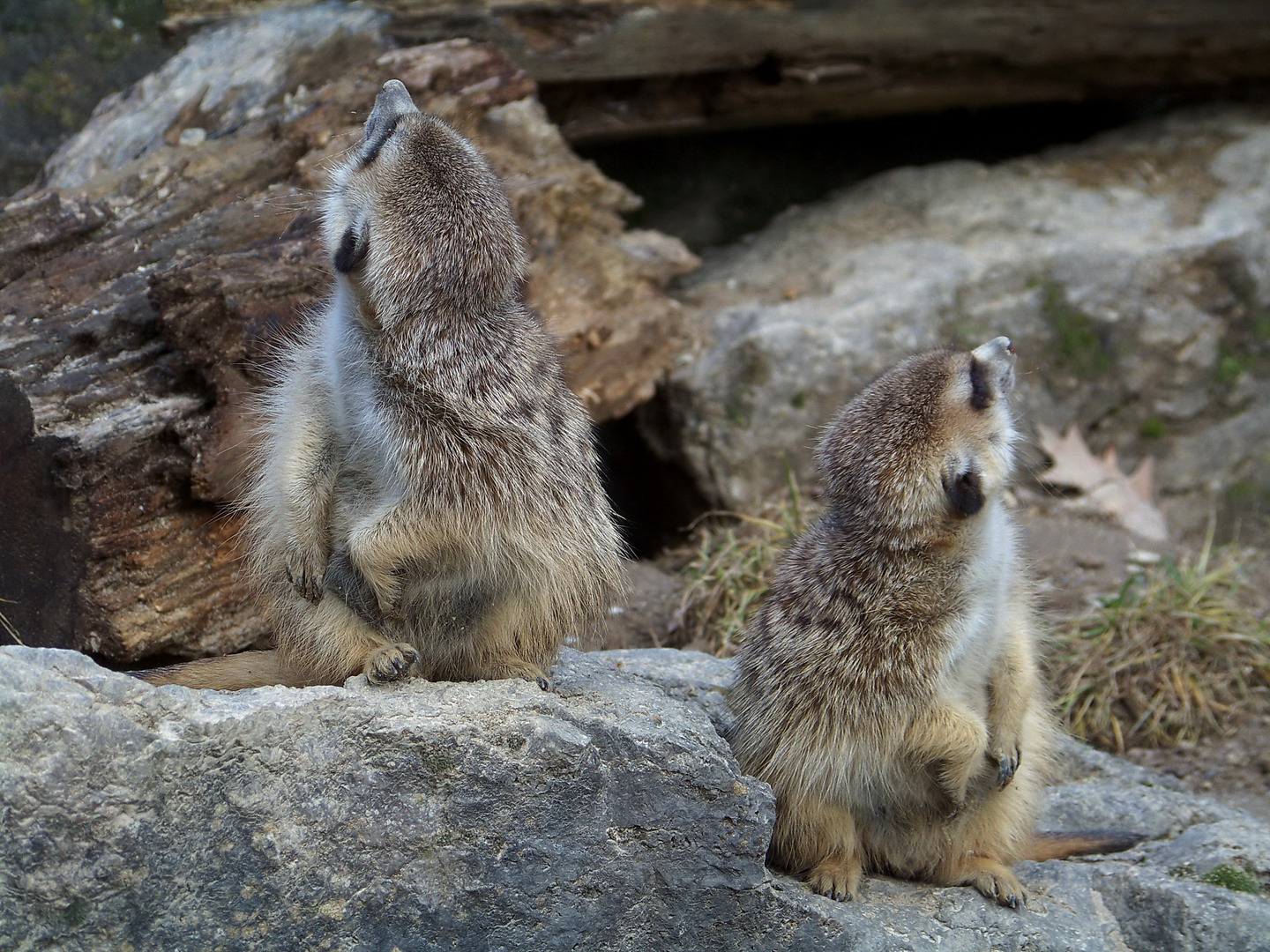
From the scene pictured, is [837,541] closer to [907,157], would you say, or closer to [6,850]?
[6,850]

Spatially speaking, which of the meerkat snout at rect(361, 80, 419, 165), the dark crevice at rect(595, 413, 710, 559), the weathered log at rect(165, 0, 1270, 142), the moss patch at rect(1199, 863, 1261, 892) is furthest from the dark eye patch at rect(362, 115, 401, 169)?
the dark crevice at rect(595, 413, 710, 559)

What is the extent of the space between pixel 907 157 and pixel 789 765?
5.57 meters

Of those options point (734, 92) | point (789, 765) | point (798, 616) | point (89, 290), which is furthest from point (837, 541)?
point (734, 92)

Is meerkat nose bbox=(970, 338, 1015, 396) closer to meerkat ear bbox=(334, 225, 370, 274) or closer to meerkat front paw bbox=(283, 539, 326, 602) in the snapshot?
meerkat ear bbox=(334, 225, 370, 274)

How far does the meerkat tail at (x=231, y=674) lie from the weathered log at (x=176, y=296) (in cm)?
57

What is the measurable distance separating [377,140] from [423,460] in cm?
75

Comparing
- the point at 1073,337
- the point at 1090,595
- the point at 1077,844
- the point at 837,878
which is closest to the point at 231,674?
the point at 837,878

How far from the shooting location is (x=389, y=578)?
2.63 m

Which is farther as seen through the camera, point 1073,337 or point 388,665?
point 1073,337

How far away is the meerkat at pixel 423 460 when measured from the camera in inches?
104

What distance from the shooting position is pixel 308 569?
276cm

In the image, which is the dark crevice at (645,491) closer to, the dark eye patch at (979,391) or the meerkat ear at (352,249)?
the dark eye patch at (979,391)

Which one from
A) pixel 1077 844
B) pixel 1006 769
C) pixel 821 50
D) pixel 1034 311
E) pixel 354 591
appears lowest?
pixel 1077 844

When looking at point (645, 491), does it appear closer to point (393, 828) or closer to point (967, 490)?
point (967, 490)
